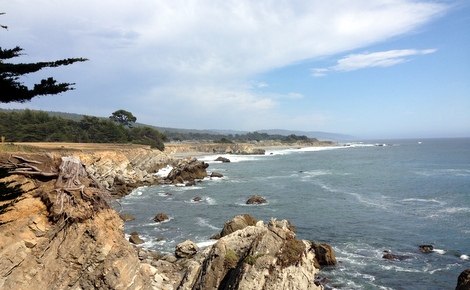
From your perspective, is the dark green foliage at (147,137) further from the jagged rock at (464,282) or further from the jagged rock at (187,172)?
the jagged rock at (464,282)

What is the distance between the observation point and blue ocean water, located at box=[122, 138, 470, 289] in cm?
1929

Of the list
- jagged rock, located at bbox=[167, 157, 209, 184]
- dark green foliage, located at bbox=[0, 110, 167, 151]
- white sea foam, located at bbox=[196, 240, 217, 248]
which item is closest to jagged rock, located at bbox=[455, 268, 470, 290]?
white sea foam, located at bbox=[196, 240, 217, 248]

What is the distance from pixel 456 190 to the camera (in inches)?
1670

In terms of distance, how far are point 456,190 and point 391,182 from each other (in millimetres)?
9784

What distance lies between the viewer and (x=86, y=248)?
30.6 feet

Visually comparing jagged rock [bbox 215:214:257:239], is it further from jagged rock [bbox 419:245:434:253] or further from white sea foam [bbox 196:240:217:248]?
jagged rock [bbox 419:245:434:253]

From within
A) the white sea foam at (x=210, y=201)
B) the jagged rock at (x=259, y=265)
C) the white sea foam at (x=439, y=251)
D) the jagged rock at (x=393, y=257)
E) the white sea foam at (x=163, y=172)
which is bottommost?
the white sea foam at (x=210, y=201)

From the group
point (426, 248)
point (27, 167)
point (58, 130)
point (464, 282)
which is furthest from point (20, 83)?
point (58, 130)

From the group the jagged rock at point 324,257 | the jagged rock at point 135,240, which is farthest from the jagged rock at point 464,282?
the jagged rock at point 135,240

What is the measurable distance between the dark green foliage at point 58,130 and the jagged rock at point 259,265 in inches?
2257

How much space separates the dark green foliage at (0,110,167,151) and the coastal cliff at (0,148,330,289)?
53.9 metres

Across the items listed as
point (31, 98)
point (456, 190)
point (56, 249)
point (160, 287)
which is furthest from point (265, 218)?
point (456, 190)

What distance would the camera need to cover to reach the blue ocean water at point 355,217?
19289 mm

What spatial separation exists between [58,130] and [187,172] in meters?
29.2
